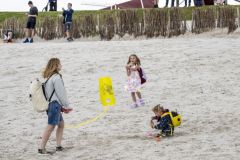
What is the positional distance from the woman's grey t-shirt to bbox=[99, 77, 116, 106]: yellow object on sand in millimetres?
4214

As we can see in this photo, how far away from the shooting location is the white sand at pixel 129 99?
1257 centimetres

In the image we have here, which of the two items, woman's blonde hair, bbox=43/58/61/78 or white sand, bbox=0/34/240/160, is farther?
white sand, bbox=0/34/240/160

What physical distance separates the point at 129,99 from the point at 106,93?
0.53 m

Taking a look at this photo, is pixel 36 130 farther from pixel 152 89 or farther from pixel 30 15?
pixel 30 15

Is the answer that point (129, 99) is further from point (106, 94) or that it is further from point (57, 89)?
point (57, 89)

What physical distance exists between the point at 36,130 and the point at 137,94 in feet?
8.19

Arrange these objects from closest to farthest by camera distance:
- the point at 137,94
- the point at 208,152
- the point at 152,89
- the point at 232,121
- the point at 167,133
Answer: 1. the point at 208,152
2. the point at 167,133
3. the point at 232,121
4. the point at 137,94
5. the point at 152,89

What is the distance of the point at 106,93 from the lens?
659 inches

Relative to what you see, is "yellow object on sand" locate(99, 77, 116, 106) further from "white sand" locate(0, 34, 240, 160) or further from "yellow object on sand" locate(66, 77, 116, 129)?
"white sand" locate(0, 34, 240, 160)

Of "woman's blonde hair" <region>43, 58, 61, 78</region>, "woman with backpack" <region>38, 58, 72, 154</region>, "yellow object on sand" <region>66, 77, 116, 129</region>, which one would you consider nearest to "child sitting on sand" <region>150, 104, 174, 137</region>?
"woman with backpack" <region>38, 58, 72, 154</region>

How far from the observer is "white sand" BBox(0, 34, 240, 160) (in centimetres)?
1257

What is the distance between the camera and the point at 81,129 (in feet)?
47.4

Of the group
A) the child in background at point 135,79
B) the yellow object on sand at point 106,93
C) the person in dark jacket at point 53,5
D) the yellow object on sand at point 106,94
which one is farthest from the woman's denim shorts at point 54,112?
the person in dark jacket at point 53,5

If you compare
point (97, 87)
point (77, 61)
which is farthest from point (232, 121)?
point (77, 61)
